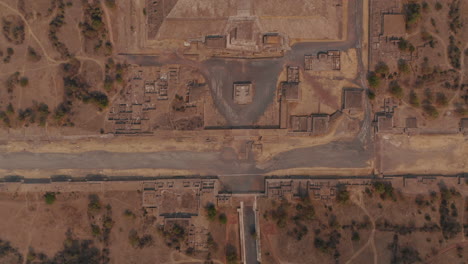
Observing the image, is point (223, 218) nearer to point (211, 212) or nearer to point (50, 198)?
point (211, 212)

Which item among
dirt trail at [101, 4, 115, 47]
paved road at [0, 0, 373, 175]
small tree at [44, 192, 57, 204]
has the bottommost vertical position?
small tree at [44, 192, 57, 204]

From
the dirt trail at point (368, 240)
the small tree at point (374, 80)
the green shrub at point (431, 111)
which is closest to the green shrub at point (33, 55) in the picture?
the small tree at point (374, 80)

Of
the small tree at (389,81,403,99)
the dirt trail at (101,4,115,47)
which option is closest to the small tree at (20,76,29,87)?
the dirt trail at (101,4,115,47)

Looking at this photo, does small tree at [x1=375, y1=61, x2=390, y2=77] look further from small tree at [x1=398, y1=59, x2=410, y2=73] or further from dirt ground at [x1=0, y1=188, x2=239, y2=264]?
dirt ground at [x1=0, y1=188, x2=239, y2=264]

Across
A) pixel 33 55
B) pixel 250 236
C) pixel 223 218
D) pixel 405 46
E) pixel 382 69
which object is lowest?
pixel 250 236

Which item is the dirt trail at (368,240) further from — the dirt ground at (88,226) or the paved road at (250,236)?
the dirt ground at (88,226)

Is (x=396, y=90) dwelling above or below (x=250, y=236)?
above

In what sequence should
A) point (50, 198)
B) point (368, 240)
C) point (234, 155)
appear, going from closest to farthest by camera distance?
point (368, 240) < point (50, 198) < point (234, 155)

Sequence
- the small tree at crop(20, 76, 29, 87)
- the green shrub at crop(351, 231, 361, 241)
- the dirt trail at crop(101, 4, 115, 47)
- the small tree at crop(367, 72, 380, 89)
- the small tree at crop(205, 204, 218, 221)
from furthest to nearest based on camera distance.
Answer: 1. the dirt trail at crop(101, 4, 115, 47)
2. the small tree at crop(20, 76, 29, 87)
3. the small tree at crop(367, 72, 380, 89)
4. the small tree at crop(205, 204, 218, 221)
5. the green shrub at crop(351, 231, 361, 241)

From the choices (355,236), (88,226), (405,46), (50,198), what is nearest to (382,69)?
(405,46)

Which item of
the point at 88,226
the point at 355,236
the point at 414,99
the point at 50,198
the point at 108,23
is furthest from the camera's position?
the point at 108,23
